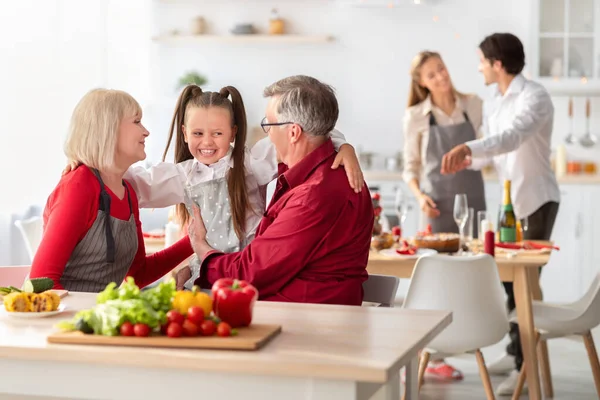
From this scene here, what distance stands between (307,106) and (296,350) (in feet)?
2.95

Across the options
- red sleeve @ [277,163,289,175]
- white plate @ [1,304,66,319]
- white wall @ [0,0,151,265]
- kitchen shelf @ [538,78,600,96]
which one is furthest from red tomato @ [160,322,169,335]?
kitchen shelf @ [538,78,600,96]

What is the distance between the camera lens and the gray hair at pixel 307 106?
239 centimetres

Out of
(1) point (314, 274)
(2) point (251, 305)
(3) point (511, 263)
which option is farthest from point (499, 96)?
(2) point (251, 305)

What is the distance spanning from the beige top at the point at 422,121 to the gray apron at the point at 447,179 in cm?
3

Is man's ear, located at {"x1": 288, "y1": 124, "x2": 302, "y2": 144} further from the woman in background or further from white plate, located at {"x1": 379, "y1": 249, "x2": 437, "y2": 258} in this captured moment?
the woman in background

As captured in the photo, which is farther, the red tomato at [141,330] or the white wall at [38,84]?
the white wall at [38,84]

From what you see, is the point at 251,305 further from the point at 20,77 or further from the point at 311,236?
the point at 20,77

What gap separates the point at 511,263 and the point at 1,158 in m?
2.79


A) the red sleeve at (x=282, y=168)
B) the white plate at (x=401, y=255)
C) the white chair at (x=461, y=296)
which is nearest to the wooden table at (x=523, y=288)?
the white plate at (x=401, y=255)

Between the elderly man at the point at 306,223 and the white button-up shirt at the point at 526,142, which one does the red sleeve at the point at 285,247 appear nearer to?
the elderly man at the point at 306,223

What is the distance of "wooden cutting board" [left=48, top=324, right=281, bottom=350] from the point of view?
1645mm

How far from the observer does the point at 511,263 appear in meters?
3.53

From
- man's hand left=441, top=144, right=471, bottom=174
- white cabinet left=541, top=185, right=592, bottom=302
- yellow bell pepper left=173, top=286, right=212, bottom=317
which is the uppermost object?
man's hand left=441, top=144, right=471, bottom=174

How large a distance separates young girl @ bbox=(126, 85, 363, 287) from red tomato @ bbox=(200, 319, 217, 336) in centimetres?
94
